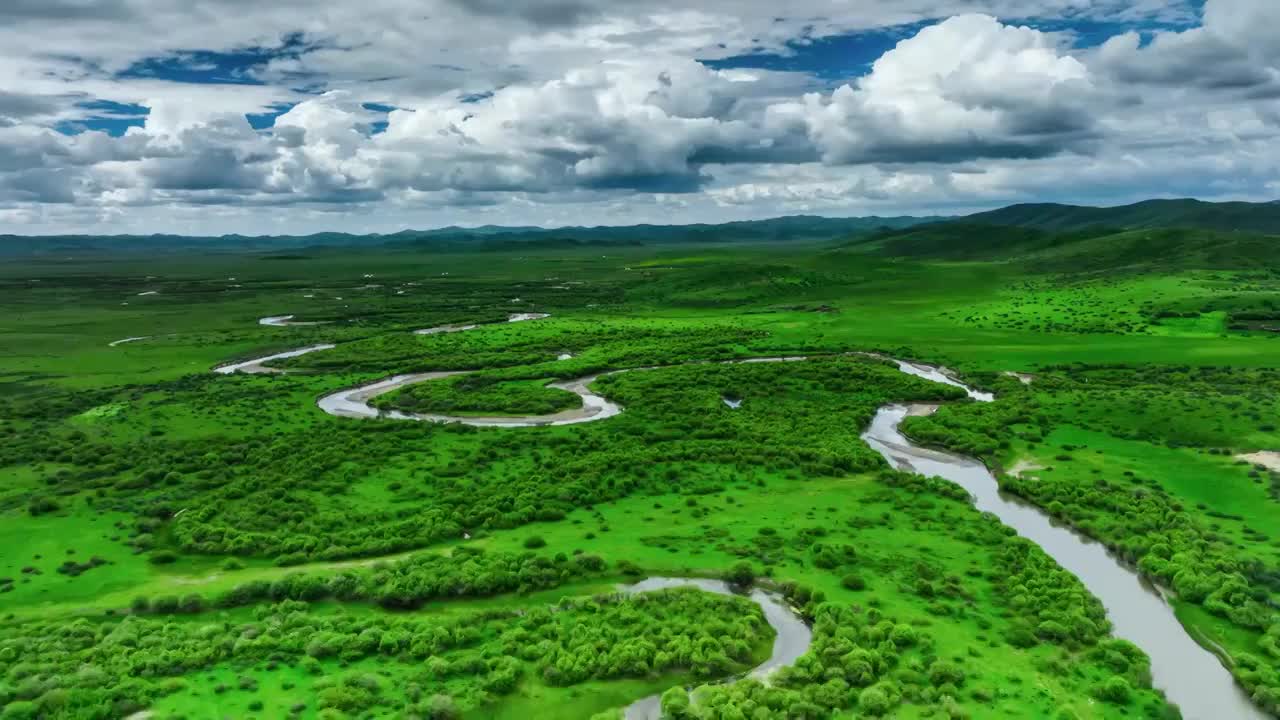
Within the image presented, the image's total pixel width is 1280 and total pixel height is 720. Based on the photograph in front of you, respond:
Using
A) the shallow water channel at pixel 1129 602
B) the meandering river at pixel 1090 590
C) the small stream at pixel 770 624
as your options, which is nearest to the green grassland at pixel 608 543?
the small stream at pixel 770 624

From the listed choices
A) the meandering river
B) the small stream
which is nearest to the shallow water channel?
the meandering river

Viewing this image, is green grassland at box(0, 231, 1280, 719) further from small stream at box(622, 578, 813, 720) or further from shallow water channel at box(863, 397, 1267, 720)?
shallow water channel at box(863, 397, 1267, 720)

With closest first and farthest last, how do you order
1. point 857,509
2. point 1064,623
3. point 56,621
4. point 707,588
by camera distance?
point 1064,623 < point 56,621 < point 707,588 < point 857,509

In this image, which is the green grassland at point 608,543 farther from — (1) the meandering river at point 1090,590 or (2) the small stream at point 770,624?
(1) the meandering river at point 1090,590

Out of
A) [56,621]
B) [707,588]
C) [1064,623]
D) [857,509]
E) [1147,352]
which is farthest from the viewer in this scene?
[1147,352]

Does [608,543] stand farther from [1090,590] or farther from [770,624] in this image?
[1090,590]

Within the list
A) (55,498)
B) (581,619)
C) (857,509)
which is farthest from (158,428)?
(857,509)

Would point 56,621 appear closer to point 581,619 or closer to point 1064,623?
point 581,619
